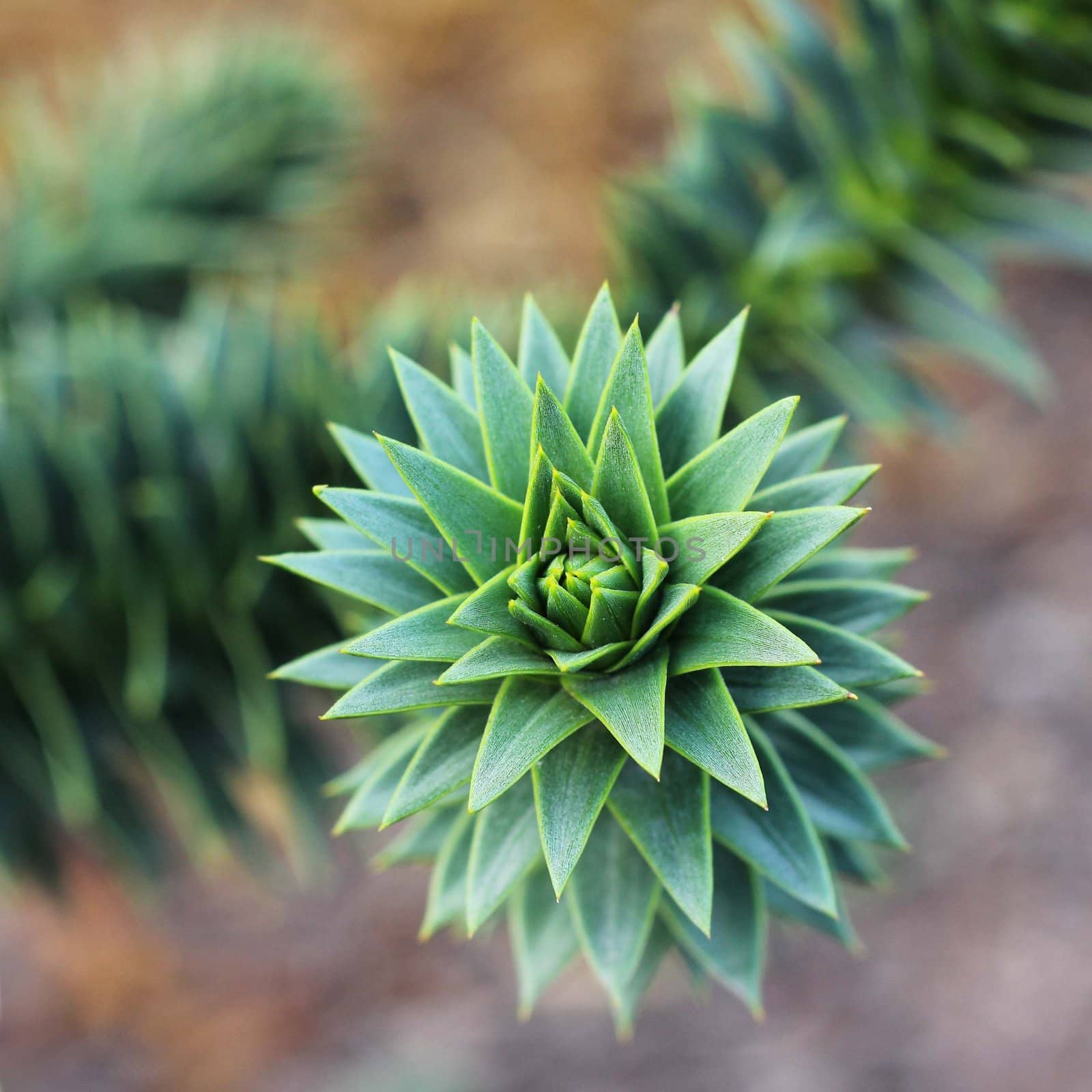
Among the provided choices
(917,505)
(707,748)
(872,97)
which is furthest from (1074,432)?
(707,748)

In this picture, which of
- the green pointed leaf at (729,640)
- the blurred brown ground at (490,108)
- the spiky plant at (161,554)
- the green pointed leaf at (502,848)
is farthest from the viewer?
the blurred brown ground at (490,108)

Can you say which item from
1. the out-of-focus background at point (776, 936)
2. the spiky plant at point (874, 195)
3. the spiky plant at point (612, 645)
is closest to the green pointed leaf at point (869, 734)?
the spiky plant at point (612, 645)

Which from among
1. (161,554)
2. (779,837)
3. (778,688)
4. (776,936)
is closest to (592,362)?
(778,688)

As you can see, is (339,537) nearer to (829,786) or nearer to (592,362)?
(592,362)

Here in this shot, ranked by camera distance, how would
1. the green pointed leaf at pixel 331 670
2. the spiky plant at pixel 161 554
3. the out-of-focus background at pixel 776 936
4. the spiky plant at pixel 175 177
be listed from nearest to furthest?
1. the green pointed leaf at pixel 331 670
2. the spiky plant at pixel 161 554
3. the spiky plant at pixel 175 177
4. the out-of-focus background at pixel 776 936

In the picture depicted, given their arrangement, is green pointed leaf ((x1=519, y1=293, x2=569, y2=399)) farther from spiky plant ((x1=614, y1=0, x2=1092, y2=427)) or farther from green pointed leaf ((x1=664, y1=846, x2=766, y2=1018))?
spiky plant ((x1=614, y1=0, x2=1092, y2=427))

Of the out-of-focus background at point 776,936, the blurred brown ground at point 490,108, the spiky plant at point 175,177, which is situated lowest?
the out-of-focus background at point 776,936

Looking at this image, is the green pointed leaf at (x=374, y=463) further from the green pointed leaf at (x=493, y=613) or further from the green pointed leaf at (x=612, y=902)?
the green pointed leaf at (x=612, y=902)
